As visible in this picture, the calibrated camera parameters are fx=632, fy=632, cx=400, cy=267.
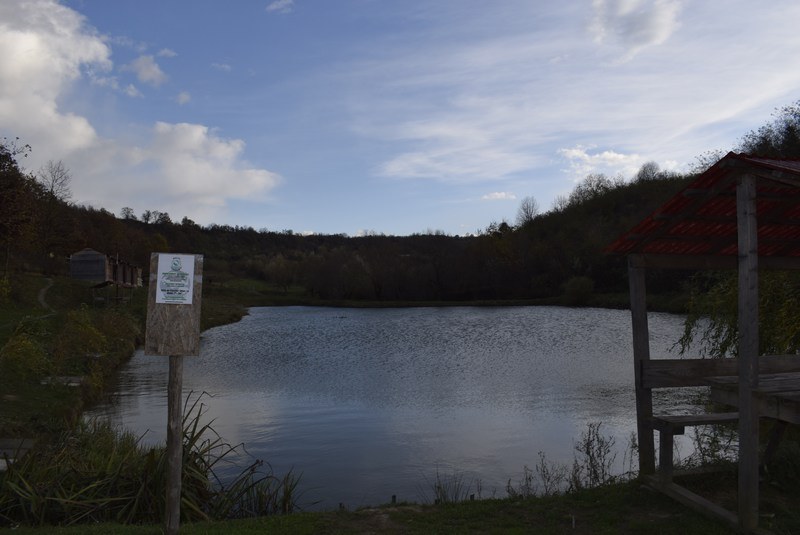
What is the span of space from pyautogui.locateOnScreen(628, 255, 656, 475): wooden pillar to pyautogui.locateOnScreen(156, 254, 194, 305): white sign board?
4390 millimetres

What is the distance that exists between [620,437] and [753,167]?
7932mm

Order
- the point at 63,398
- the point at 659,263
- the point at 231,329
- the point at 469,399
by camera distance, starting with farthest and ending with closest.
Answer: the point at 231,329
the point at 469,399
the point at 63,398
the point at 659,263

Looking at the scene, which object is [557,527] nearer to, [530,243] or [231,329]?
[231,329]

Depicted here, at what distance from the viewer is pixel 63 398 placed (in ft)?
45.2

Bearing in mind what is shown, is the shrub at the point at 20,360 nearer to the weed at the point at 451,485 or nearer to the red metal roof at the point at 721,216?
the weed at the point at 451,485

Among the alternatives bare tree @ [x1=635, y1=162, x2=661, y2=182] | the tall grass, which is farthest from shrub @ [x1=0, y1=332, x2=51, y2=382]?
bare tree @ [x1=635, y1=162, x2=661, y2=182]

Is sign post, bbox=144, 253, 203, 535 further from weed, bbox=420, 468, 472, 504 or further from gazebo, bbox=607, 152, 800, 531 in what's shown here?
gazebo, bbox=607, 152, 800, 531

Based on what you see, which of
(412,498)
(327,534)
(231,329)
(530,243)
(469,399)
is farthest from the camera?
(530,243)

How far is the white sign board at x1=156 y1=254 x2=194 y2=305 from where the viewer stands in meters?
5.07

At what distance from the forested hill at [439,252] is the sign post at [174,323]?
75.4 feet

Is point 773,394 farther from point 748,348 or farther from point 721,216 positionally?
point 721,216

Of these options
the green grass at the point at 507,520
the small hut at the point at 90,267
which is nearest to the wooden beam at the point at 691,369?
the green grass at the point at 507,520

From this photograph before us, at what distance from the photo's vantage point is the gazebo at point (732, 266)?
508 centimetres

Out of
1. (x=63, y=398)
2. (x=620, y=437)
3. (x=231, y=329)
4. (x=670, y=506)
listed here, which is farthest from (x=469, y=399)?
(x=231, y=329)
